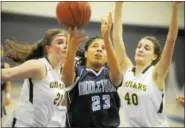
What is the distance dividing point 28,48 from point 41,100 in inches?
8.5

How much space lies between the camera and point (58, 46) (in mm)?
1267

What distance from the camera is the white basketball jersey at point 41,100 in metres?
1.25

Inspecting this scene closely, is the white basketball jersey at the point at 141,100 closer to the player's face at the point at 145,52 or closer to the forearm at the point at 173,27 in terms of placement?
the player's face at the point at 145,52

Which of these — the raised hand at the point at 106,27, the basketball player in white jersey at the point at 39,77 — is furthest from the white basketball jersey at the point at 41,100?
the raised hand at the point at 106,27

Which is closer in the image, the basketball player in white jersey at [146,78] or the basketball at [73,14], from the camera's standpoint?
the basketball at [73,14]

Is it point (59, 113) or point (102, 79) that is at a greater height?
point (102, 79)

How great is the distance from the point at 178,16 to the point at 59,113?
2.11 ft

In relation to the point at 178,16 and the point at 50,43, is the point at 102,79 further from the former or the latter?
the point at 178,16

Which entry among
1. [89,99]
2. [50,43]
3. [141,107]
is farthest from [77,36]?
[141,107]

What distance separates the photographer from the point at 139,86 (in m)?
1.30

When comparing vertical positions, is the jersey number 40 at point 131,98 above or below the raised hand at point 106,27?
below

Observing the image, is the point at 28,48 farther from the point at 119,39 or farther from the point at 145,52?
the point at 145,52

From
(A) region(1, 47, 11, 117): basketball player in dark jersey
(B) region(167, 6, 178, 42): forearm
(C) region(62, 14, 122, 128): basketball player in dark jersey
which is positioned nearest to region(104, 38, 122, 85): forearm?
(C) region(62, 14, 122, 128): basketball player in dark jersey

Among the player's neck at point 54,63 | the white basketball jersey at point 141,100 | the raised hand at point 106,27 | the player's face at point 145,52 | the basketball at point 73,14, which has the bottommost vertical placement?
the white basketball jersey at point 141,100
